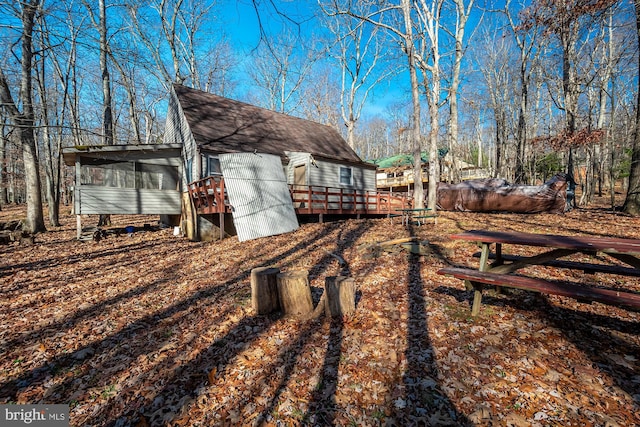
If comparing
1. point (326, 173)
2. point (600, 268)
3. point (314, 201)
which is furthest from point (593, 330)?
point (326, 173)

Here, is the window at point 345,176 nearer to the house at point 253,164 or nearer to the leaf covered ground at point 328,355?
the house at point 253,164

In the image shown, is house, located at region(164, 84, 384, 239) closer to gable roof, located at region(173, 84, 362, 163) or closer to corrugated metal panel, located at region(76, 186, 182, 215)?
gable roof, located at region(173, 84, 362, 163)

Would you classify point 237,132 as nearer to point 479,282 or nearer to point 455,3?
point 455,3

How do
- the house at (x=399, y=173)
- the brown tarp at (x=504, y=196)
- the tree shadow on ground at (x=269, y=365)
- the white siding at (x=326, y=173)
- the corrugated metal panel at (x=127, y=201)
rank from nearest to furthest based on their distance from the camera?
the tree shadow on ground at (x=269, y=365) → the brown tarp at (x=504, y=196) → the corrugated metal panel at (x=127, y=201) → the white siding at (x=326, y=173) → the house at (x=399, y=173)

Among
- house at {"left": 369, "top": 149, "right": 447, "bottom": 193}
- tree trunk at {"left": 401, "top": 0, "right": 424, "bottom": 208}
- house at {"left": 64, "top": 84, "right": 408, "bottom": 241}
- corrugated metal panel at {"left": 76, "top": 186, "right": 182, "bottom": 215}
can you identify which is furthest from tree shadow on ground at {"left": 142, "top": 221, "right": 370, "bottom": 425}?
house at {"left": 369, "top": 149, "right": 447, "bottom": 193}

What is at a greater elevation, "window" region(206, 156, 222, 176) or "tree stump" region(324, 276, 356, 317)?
"window" region(206, 156, 222, 176)

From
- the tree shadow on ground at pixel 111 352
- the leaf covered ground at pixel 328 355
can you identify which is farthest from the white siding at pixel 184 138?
the tree shadow on ground at pixel 111 352

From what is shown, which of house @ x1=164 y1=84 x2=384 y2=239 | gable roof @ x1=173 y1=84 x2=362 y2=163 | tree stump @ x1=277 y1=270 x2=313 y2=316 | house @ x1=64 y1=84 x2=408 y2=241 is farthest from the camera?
gable roof @ x1=173 y1=84 x2=362 y2=163

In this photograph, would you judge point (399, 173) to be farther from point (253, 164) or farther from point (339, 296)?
point (339, 296)

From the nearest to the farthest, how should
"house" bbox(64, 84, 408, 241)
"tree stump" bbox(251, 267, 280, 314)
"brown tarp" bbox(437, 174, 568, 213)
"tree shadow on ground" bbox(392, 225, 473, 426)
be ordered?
"tree shadow on ground" bbox(392, 225, 473, 426) → "tree stump" bbox(251, 267, 280, 314) → "house" bbox(64, 84, 408, 241) → "brown tarp" bbox(437, 174, 568, 213)

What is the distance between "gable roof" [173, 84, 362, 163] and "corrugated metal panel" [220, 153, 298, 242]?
2.95 m

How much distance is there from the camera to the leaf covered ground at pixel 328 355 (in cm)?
242

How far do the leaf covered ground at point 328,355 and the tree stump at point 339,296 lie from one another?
5.4 inches

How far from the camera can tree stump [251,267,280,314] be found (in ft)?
13.7
